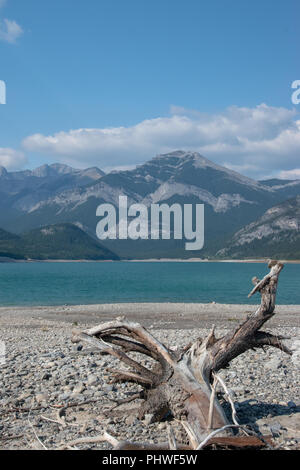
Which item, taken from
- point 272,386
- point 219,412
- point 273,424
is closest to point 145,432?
point 219,412

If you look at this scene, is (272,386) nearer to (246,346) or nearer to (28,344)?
(246,346)

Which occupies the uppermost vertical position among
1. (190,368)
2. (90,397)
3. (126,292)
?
(190,368)

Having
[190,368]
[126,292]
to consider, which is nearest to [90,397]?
[190,368]

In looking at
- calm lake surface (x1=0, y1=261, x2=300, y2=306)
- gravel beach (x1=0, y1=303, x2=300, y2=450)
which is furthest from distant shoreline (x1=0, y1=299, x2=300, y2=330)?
calm lake surface (x1=0, y1=261, x2=300, y2=306)

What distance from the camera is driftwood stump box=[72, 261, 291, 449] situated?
8.21m

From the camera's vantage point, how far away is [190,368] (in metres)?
9.23

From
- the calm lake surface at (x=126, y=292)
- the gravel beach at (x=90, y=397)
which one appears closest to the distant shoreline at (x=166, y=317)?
the gravel beach at (x=90, y=397)

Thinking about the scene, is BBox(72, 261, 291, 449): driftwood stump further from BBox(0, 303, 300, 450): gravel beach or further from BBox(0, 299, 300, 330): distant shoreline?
BBox(0, 299, 300, 330): distant shoreline

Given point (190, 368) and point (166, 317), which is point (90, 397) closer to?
point (190, 368)

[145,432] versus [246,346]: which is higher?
[246,346]

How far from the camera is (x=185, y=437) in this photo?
823 cm

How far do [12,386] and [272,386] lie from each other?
7239 mm

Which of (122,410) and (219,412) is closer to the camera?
(219,412)
